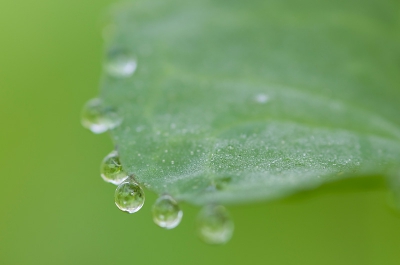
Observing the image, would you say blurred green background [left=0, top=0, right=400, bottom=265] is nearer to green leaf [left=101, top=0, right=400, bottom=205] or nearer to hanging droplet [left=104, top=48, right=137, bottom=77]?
green leaf [left=101, top=0, right=400, bottom=205]

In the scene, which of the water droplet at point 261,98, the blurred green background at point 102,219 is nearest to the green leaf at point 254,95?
the water droplet at point 261,98

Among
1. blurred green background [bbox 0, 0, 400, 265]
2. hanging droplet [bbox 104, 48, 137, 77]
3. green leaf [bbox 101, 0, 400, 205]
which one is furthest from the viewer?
blurred green background [bbox 0, 0, 400, 265]

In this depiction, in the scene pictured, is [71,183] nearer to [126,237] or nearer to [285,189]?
[126,237]

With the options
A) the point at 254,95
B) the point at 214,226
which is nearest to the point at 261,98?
the point at 254,95

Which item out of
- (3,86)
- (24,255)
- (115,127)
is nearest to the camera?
(115,127)

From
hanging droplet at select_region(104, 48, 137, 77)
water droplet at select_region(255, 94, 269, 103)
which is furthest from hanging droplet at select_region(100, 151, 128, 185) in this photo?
water droplet at select_region(255, 94, 269, 103)

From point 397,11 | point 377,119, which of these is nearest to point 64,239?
point 377,119

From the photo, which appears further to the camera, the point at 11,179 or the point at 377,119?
the point at 11,179
